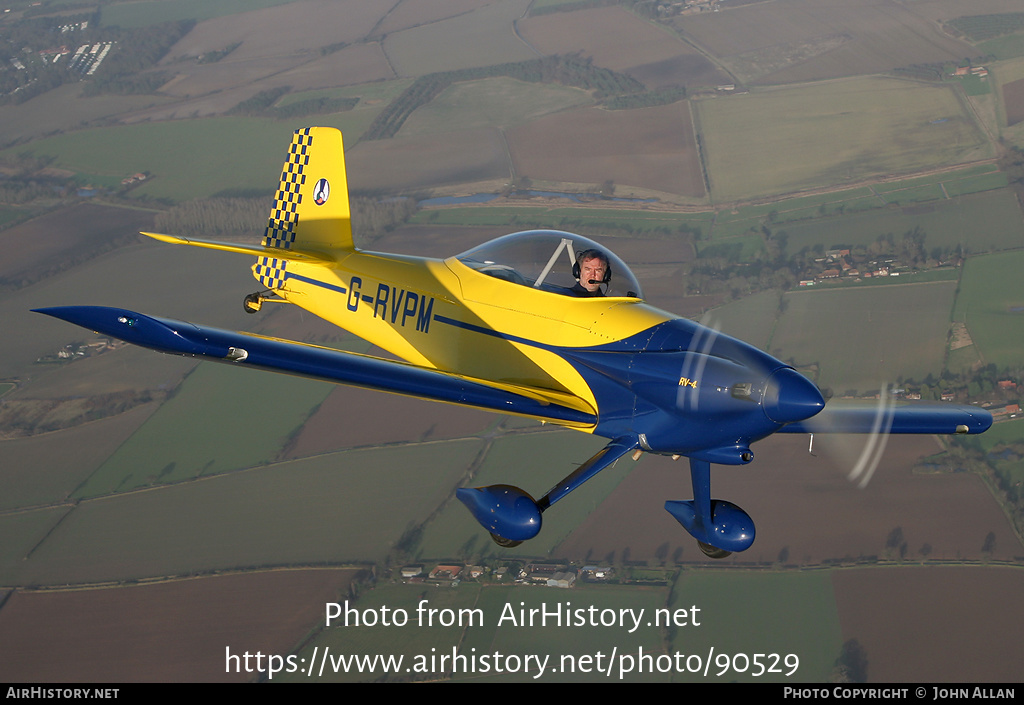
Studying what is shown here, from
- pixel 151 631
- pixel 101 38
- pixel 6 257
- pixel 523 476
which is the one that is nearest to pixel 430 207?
pixel 6 257

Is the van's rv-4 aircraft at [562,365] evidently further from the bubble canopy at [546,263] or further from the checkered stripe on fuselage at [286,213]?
the checkered stripe on fuselage at [286,213]

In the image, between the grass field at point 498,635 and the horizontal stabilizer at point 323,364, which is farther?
the grass field at point 498,635

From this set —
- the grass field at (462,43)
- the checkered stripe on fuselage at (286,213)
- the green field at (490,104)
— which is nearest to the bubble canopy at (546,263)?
the checkered stripe on fuselage at (286,213)

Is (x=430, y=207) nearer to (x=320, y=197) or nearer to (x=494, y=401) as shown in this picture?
(x=320, y=197)

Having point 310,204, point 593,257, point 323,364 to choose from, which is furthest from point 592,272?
point 310,204

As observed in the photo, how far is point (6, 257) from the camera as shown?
227 ft

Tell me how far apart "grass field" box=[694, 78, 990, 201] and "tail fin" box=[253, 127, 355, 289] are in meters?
54.9

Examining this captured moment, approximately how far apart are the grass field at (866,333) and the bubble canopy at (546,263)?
92.4 feet

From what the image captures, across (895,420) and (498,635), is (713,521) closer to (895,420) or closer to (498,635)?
→ (895,420)

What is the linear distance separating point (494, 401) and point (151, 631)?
25168mm

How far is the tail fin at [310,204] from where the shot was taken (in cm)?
1702

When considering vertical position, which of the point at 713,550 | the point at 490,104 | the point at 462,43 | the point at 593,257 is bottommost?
the point at 490,104

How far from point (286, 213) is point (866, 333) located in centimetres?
3487

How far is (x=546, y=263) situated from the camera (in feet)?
43.9
